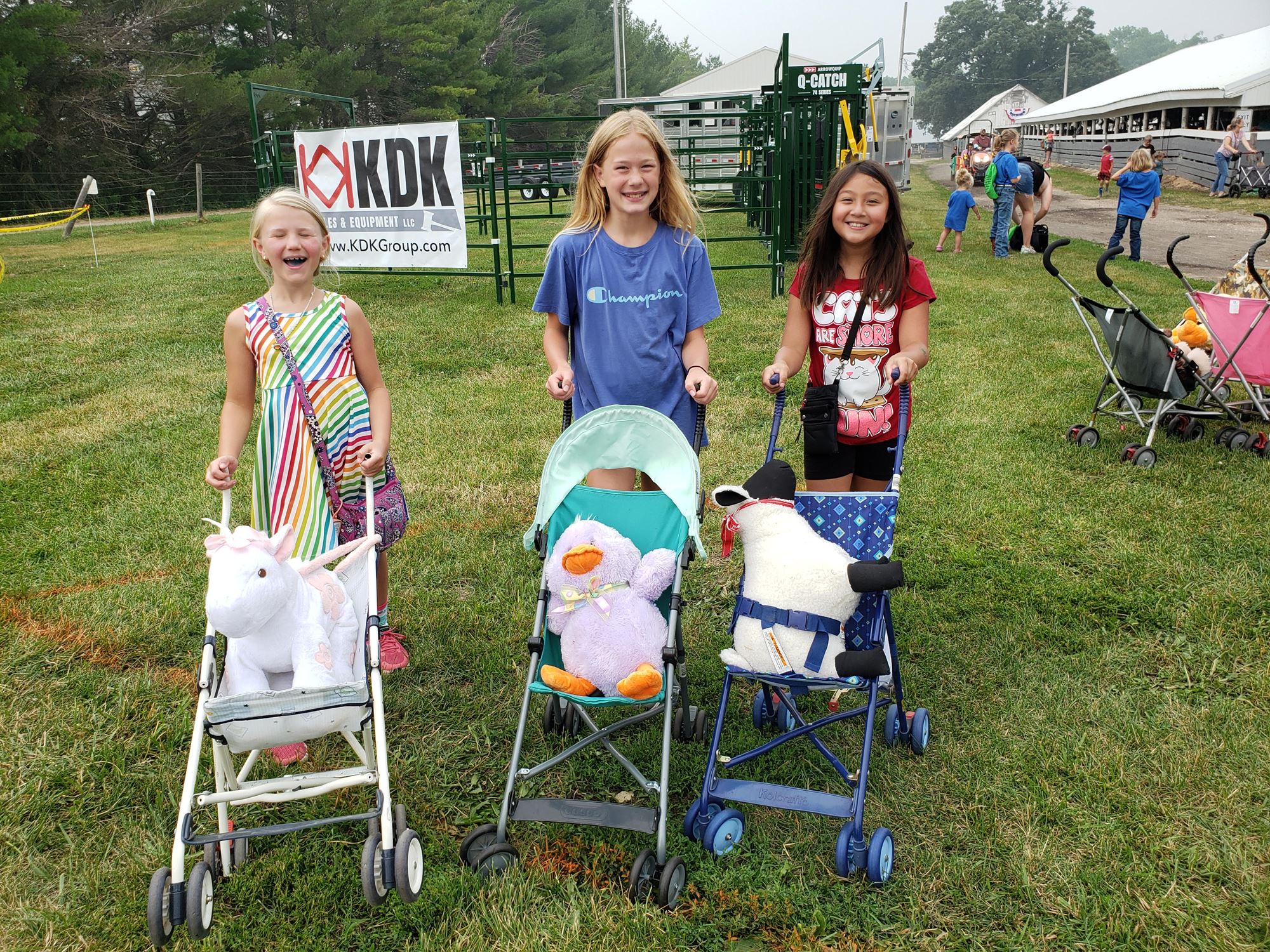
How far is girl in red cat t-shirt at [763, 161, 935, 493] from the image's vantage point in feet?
10.1

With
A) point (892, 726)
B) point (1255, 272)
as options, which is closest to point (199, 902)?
point (892, 726)

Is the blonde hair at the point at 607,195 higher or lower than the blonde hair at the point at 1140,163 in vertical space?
lower

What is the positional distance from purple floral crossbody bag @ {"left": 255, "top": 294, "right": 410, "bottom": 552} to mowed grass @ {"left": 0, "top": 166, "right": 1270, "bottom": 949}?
2.28 feet

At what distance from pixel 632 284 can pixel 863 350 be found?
850mm

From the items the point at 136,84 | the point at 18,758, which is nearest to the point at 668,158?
the point at 18,758

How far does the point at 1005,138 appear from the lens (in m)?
12.7

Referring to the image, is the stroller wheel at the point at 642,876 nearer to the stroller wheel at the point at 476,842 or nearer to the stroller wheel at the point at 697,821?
the stroller wheel at the point at 697,821

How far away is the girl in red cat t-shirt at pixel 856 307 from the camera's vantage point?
3.07 metres

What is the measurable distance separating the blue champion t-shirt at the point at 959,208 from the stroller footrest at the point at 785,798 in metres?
13.1

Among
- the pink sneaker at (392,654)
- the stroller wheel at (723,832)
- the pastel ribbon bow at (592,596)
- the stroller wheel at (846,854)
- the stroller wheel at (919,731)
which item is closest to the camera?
the stroller wheel at (846,854)

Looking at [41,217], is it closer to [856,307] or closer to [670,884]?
[856,307]

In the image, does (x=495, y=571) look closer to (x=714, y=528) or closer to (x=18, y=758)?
(x=714, y=528)

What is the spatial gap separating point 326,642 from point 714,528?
2.79m

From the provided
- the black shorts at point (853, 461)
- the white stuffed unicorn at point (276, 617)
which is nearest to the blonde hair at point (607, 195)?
the black shorts at point (853, 461)
